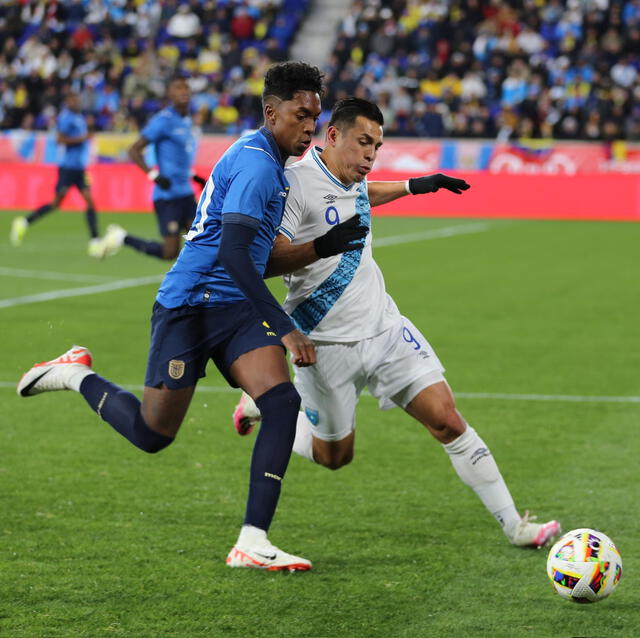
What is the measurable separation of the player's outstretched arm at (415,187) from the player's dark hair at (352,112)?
0.41m

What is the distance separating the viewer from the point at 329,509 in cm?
605

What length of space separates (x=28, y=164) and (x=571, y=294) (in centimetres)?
1558

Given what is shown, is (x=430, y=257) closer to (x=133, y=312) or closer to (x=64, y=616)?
Result: (x=133, y=312)

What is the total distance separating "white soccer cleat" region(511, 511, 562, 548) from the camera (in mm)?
5398

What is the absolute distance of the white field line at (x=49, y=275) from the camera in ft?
50.8

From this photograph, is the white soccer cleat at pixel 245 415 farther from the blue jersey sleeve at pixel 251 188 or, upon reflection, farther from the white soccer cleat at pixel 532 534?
the blue jersey sleeve at pixel 251 188

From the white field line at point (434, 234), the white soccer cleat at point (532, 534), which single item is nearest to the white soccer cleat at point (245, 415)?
the white soccer cleat at point (532, 534)

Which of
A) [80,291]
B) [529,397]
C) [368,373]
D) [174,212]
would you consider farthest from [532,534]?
[80,291]

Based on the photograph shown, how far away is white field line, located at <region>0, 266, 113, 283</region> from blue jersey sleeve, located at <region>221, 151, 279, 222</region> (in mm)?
10775

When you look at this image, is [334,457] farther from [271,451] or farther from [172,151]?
[172,151]

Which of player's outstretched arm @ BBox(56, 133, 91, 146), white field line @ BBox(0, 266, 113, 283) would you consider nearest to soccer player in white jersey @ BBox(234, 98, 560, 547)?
white field line @ BBox(0, 266, 113, 283)

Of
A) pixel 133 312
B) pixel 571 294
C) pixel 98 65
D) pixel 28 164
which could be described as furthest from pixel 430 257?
pixel 98 65

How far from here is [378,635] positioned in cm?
439

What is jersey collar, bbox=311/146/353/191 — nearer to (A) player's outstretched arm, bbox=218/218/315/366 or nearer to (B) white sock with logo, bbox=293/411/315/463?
(A) player's outstretched arm, bbox=218/218/315/366
